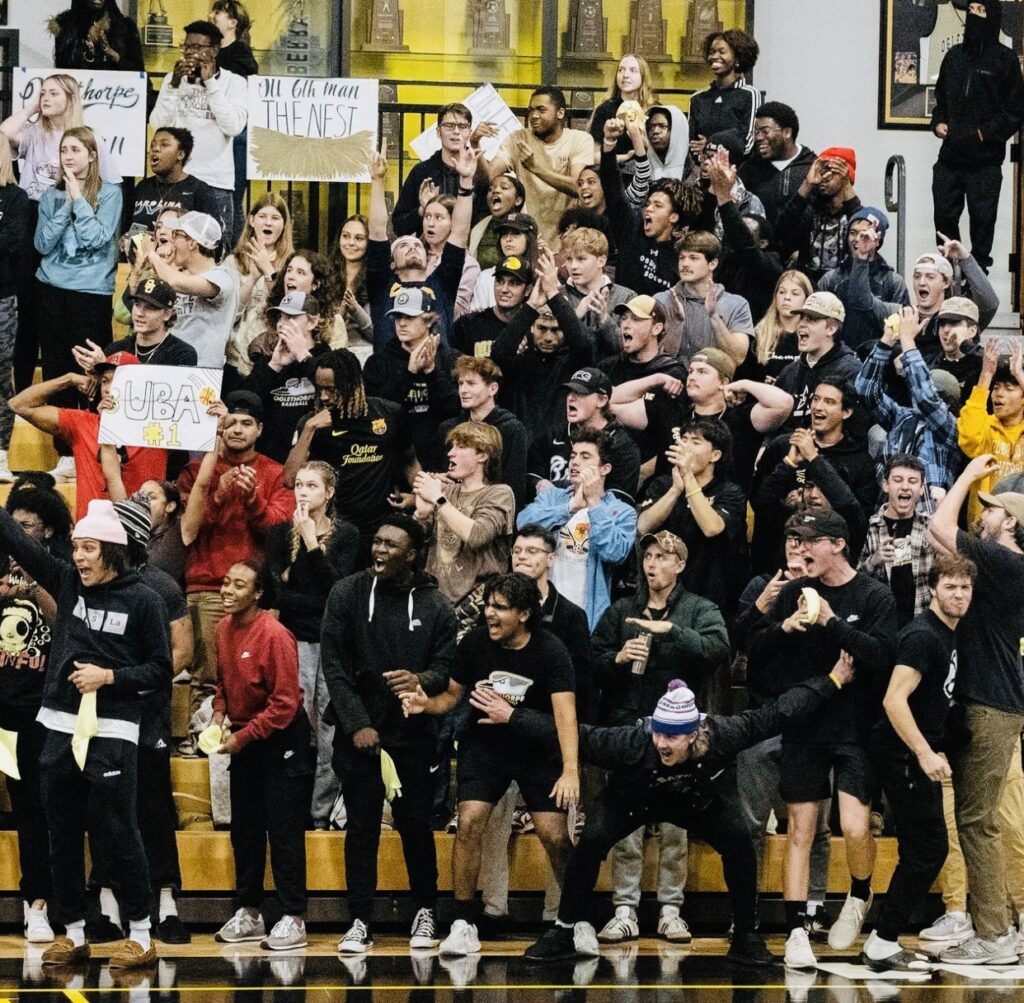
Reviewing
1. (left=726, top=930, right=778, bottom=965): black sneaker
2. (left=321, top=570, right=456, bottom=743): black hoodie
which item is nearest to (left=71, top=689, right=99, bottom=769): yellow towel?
(left=321, top=570, right=456, bottom=743): black hoodie

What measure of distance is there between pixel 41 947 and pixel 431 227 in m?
4.80

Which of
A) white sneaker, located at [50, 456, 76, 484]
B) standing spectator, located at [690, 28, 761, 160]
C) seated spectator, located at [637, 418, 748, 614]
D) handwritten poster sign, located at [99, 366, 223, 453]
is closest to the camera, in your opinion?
seated spectator, located at [637, 418, 748, 614]

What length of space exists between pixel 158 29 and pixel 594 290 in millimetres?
5527

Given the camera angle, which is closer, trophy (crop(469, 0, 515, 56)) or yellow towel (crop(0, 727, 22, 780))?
yellow towel (crop(0, 727, 22, 780))

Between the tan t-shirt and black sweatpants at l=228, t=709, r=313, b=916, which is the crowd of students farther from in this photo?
the tan t-shirt

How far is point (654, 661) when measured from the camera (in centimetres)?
1052

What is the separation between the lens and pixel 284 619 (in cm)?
1115

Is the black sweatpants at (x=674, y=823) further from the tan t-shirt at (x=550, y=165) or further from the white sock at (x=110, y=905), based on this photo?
the tan t-shirt at (x=550, y=165)

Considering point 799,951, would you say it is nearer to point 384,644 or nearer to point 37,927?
point 384,644

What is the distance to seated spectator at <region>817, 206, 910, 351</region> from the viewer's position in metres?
13.1

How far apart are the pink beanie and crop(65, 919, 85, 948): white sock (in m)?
1.67

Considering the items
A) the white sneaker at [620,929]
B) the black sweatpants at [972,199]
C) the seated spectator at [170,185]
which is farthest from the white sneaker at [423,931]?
the black sweatpants at [972,199]

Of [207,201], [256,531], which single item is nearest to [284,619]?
[256,531]

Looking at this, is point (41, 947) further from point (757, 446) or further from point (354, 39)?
point (354, 39)
